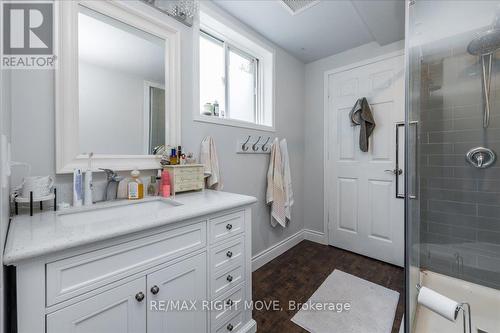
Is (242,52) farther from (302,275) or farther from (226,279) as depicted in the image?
(302,275)

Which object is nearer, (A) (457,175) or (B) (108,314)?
(B) (108,314)

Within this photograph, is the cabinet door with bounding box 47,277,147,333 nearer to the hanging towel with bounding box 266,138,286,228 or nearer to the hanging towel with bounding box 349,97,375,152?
the hanging towel with bounding box 266,138,286,228

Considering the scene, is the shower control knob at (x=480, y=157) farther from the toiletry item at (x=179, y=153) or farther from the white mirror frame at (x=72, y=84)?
the white mirror frame at (x=72, y=84)

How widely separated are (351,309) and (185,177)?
5.22 ft

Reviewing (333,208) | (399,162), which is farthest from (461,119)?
(333,208)

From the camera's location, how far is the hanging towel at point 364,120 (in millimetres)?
2366

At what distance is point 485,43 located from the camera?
5.18 ft

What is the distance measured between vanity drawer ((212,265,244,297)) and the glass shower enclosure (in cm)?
107

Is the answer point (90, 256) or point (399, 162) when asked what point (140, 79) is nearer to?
point (90, 256)

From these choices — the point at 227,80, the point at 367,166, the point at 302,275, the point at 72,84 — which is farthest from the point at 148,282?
the point at 367,166

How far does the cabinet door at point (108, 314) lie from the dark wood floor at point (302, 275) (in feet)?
3.11

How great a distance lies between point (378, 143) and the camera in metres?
2.39

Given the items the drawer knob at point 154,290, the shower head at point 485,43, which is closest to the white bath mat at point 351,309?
the drawer knob at point 154,290

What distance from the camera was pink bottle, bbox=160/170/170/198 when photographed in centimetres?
140
